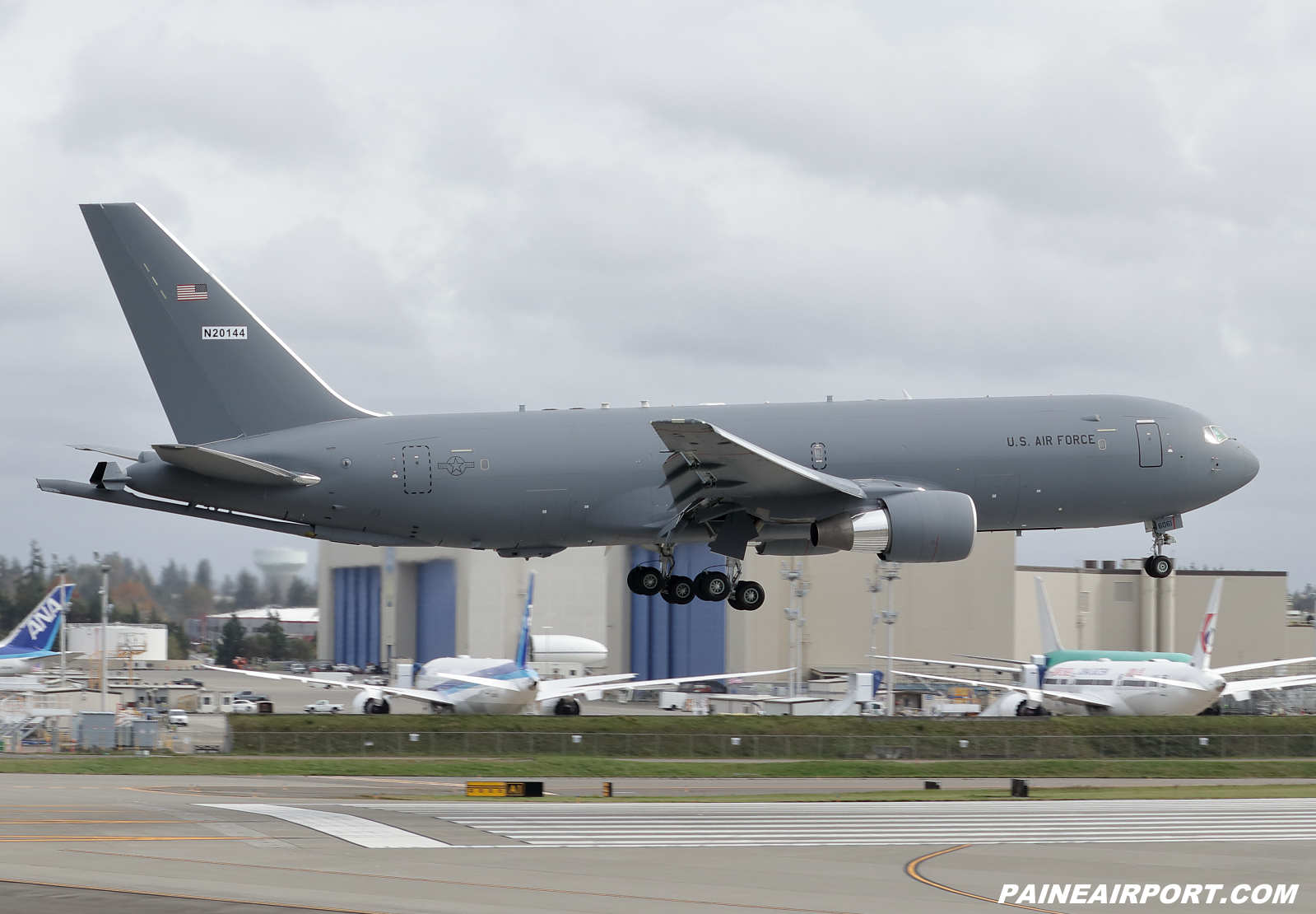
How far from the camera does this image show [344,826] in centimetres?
3428

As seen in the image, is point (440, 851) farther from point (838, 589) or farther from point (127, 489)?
point (838, 589)

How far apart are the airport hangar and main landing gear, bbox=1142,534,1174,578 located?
59.3m

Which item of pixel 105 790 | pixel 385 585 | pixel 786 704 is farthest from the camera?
pixel 385 585

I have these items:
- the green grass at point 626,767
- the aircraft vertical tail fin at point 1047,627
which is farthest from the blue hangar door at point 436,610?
the green grass at point 626,767

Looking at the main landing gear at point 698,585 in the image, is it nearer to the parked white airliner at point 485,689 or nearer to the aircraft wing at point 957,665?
the parked white airliner at point 485,689

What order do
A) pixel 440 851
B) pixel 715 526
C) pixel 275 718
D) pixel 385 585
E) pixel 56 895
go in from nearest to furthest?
pixel 56 895, pixel 440 851, pixel 715 526, pixel 275 718, pixel 385 585

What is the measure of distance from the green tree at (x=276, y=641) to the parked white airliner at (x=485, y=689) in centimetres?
9859

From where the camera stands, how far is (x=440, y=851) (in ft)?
97.5

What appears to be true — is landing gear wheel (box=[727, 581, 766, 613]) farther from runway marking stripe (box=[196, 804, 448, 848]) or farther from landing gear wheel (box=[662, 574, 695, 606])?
runway marking stripe (box=[196, 804, 448, 848])

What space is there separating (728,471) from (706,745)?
30.5 m

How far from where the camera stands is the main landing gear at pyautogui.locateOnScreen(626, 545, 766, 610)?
1532 inches

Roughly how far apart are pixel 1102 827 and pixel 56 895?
25.8 m

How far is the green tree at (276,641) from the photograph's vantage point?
174125mm

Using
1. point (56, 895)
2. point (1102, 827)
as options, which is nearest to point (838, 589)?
point (1102, 827)
